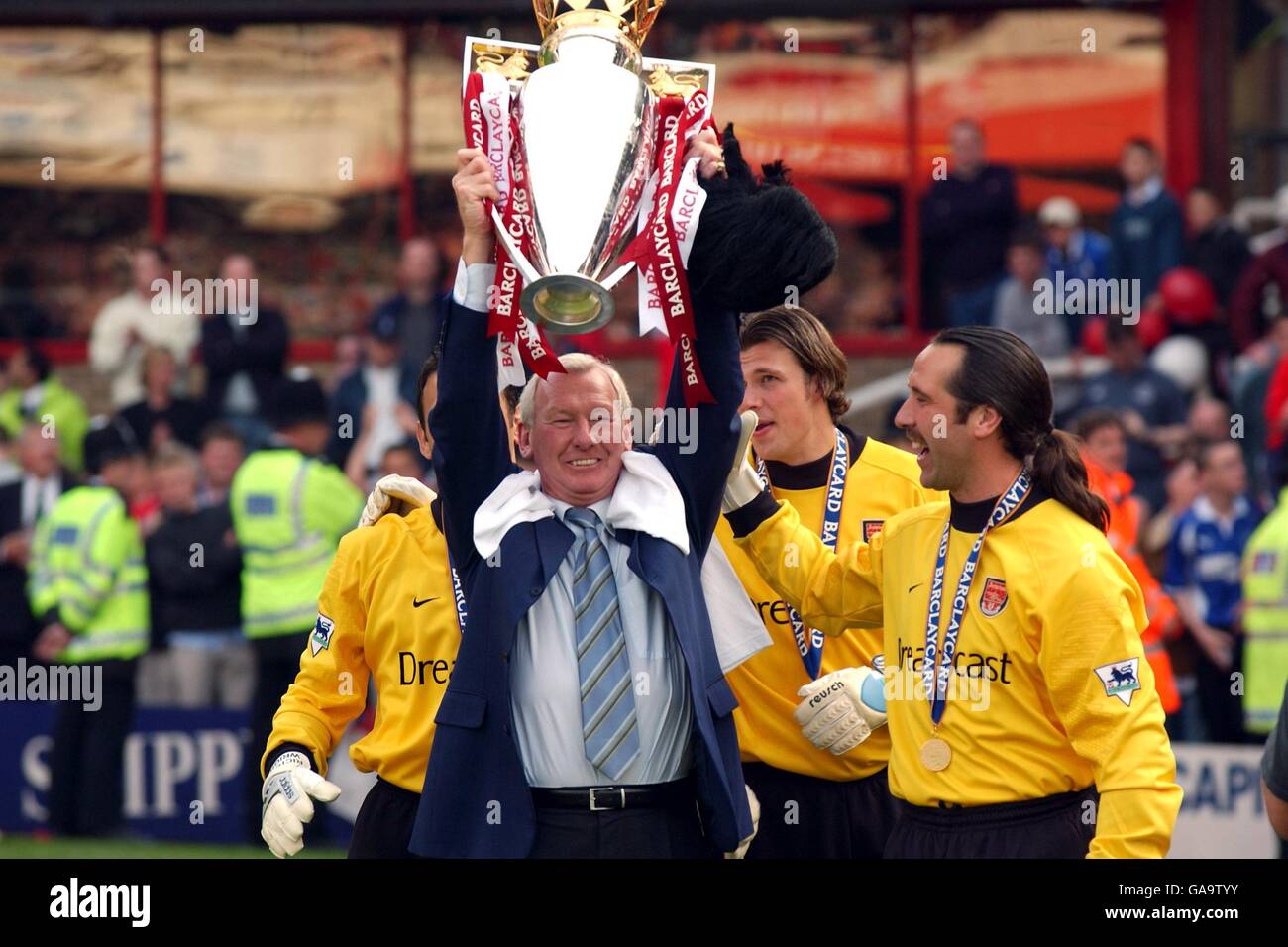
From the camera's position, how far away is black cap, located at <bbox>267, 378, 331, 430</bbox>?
419 inches

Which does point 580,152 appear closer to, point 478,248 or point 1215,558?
point 478,248

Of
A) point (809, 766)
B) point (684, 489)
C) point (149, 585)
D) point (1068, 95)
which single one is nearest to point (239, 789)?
point (149, 585)

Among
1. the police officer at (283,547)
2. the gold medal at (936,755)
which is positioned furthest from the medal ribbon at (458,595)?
the police officer at (283,547)

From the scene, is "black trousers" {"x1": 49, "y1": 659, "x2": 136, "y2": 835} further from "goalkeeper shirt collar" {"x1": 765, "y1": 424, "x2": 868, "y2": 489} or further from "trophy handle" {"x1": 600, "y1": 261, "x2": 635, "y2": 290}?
"trophy handle" {"x1": 600, "y1": 261, "x2": 635, "y2": 290}

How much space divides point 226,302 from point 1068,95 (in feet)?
18.8

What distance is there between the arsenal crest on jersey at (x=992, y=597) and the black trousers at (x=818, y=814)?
96cm

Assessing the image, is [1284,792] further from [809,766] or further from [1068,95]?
[1068,95]

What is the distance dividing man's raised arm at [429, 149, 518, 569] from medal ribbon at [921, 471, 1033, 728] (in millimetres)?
1113

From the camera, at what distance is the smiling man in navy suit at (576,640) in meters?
4.92

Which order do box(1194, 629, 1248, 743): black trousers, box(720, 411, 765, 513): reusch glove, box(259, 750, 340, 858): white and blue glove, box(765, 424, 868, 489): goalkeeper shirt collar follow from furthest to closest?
1. box(1194, 629, 1248, 743): black trousers
2. box(765, 424, 868, 489): goalkeeper shirt collar
3. box(720, 411, 765, 513): reusch glove
4. box(259, 750, 340, 858): white and blue glove

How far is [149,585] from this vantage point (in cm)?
1112

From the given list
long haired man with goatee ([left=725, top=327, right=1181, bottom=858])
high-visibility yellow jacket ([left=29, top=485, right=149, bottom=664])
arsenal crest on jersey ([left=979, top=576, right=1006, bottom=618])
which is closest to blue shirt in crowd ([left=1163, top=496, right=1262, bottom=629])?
high-visibility yellow jacket ([left=29, top=485, right=149, bottom=664])

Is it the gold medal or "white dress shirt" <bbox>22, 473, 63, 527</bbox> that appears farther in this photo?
"white dress shirt" <bbox>22, 473, 63, 527</bbox>

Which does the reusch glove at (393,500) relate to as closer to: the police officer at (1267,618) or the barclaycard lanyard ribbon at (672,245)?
the barclaycard lanyard ribbon at (672,245)
